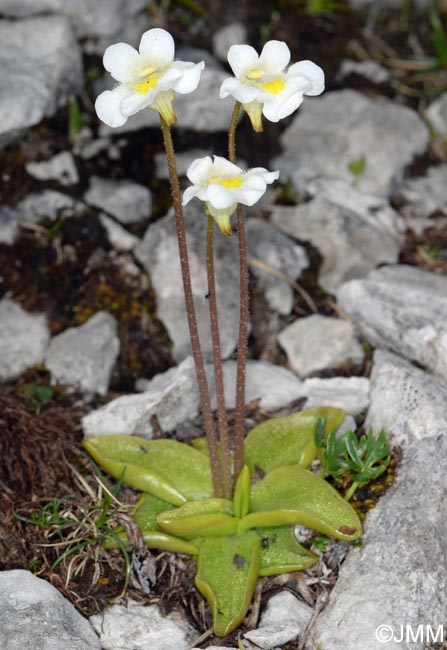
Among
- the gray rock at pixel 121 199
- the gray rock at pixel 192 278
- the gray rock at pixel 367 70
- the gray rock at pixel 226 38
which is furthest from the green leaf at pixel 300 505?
the gray rock at pixel 367 70

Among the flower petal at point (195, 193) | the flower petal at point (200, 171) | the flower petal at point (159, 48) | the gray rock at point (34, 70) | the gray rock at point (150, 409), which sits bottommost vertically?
the gray rock at point (150, 409)

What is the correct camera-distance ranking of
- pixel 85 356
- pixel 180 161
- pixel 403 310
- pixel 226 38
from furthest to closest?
1. pixel 226 38
2. pixel 180 161
3. pixel 85 356
4. pixel 403 310

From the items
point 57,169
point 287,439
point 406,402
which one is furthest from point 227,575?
point 57,169

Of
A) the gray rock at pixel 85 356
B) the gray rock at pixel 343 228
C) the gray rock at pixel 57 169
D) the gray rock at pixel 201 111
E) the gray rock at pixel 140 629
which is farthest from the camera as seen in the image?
the gray rock at pixel 201 111

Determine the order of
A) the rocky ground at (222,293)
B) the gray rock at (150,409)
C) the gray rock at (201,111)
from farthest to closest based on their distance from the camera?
1. the gray rock at (201,111)
2. the gray rock at (150,409)
3. the rocky ground at (222,293)

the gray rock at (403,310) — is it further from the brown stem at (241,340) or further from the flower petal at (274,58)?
the flower petal at (274,58)

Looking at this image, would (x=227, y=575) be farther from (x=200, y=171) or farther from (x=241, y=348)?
(x=200, y=171)
